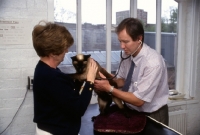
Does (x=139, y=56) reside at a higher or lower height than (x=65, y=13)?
lower

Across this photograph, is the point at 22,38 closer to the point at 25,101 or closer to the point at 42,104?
the point at 25,101

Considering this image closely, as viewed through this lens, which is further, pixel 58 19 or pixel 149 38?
pixel 149 38

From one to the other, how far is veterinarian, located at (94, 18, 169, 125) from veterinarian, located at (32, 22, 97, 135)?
13.7 inches

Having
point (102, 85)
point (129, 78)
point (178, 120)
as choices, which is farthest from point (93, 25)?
point (178, 120)

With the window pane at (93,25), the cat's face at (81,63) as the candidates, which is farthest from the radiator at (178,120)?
the cat's face at (81,63)

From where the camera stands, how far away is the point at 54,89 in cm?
110

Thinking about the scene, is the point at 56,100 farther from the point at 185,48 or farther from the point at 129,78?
the point at 185,48

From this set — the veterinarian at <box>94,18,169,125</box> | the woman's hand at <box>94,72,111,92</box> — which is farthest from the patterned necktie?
the woman's hand at <box>94,72,111,92</box>

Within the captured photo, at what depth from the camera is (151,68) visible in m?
1.49

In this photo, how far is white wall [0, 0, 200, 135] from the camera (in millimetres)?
2006

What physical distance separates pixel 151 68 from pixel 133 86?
0.19 meters

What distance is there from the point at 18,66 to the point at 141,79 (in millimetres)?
1069

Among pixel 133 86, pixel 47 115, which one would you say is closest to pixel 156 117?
pixel 133 86

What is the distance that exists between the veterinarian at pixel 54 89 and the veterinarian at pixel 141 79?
35cm
